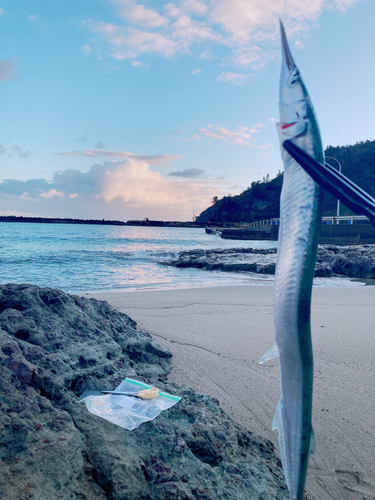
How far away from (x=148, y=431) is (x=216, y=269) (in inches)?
525

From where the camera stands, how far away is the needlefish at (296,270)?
89 cm

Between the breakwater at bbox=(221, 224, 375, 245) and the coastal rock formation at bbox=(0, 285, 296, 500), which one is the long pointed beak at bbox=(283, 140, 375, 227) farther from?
the breakwater at bbox=(221, 224, 375, 245)

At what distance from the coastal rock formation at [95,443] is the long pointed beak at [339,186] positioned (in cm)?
127

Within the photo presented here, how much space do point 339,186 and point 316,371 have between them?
2859 millimetres

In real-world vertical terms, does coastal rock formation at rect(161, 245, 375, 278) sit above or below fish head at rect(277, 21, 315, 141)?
below

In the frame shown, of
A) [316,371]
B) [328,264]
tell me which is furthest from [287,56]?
[328,264]

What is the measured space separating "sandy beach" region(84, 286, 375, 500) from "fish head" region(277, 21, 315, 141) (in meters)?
1.93

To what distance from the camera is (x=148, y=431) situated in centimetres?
158

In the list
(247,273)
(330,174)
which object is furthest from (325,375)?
(247,273)

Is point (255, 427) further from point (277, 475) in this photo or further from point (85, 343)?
point (85, 343)

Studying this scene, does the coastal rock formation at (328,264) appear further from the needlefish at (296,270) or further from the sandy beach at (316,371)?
the needlefish at (296,270)

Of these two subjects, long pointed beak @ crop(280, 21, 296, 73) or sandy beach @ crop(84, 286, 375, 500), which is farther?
sandy beach @ crop(84, 286, 375, 500)

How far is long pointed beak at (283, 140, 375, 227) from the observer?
839 mm

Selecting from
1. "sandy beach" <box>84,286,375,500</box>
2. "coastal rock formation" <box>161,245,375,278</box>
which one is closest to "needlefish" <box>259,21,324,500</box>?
"sandy beach" <box>84,286,375,500</box>
